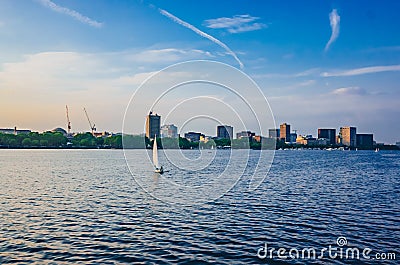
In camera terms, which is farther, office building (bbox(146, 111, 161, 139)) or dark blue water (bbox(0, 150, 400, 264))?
office building (bbox(146, 111, 161, 139))

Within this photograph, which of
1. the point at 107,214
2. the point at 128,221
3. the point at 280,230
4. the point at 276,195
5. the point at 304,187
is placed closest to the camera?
the point at 280,230

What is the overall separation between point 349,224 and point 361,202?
688 inches

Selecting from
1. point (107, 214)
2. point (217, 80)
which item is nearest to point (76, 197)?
point (107, 214)

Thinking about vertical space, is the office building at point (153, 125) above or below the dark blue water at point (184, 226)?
Result: above

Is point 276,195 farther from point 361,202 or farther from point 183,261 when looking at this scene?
point 183,261

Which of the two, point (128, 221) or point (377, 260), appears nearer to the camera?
point (377, 260)

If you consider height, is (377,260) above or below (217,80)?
below

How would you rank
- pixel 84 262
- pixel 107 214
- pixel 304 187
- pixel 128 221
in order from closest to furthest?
pixel 84 262, pixel 128 221, pixel 107 214, pixel 304 187

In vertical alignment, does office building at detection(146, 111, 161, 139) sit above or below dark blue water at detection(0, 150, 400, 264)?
above

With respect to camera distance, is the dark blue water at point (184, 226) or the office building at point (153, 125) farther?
the office building at point (153, 125)

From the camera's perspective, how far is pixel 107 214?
146 ft

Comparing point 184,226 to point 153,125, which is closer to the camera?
point 184,226

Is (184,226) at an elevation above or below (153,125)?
below

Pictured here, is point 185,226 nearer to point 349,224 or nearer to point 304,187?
point 349,224
